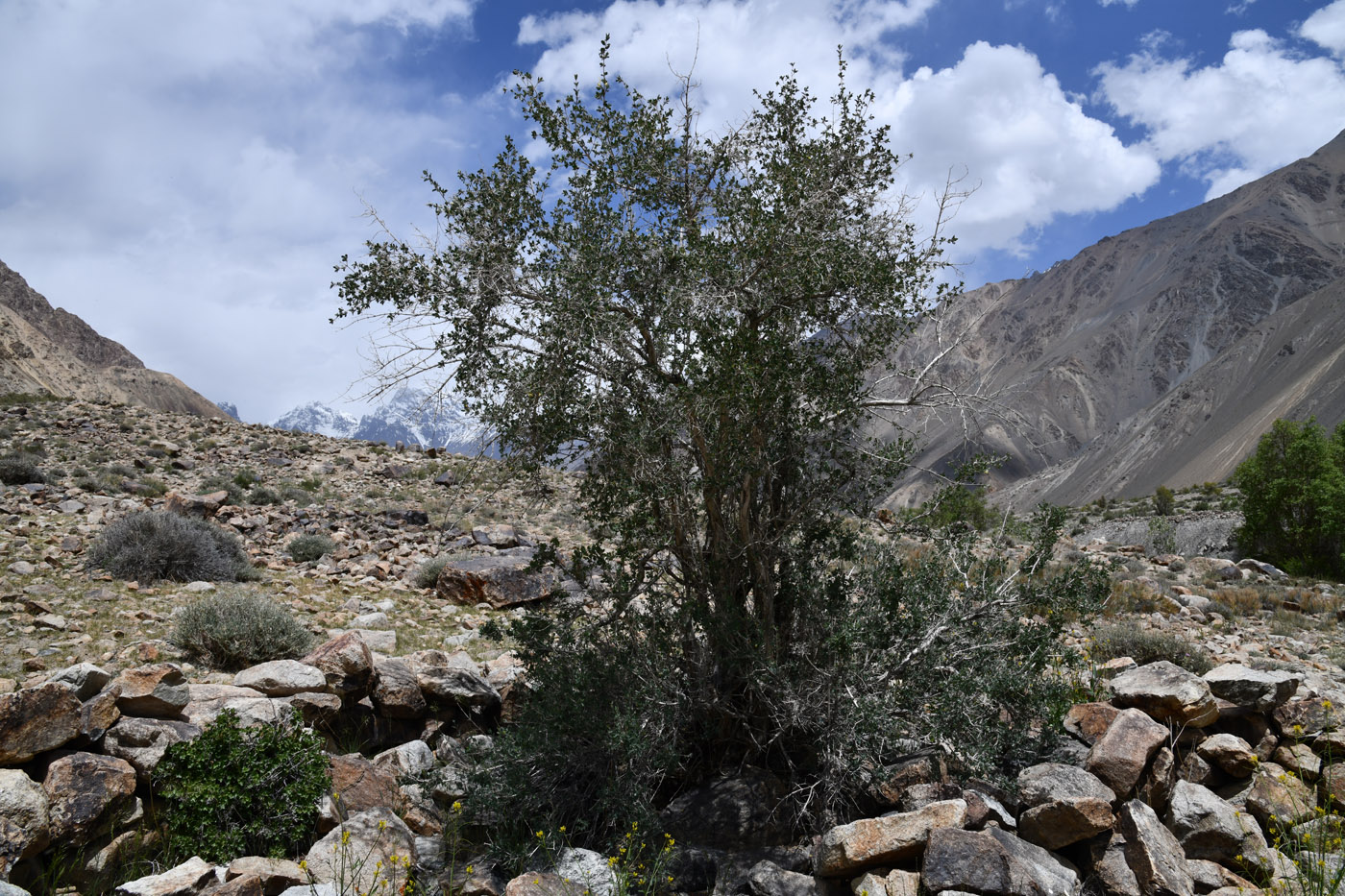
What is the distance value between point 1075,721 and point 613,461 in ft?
Answer: 15.1

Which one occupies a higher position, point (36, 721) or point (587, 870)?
point (36, 721)

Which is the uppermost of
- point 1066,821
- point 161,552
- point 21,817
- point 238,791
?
point 161,552

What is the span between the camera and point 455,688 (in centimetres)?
742

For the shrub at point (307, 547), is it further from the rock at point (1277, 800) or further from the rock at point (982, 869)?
the rock at point (1277, 800)

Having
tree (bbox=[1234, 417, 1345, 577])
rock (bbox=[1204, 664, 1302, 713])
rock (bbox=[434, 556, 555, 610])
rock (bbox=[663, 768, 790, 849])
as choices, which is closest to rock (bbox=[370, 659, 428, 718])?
rock (bbox=[663, 768, 790, 849])

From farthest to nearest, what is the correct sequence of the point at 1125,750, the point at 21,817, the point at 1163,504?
the point at 1163,504, the point at 1125,750, the point at 21,817

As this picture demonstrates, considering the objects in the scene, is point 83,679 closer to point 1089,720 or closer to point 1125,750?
point 1125,750

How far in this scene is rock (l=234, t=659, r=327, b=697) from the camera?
676 cm

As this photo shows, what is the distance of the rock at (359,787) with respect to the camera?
5.79 meters

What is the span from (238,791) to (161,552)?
6.35 metres

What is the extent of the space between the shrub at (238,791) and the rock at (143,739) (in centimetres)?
8

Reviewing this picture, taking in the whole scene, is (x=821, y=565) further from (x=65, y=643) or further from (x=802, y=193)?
(x=65, y=643)

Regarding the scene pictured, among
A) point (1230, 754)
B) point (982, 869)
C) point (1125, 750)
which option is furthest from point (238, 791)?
point (1230, 754)

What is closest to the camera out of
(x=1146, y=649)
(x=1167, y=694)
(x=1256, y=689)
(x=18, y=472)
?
(x=1256, y=689)
